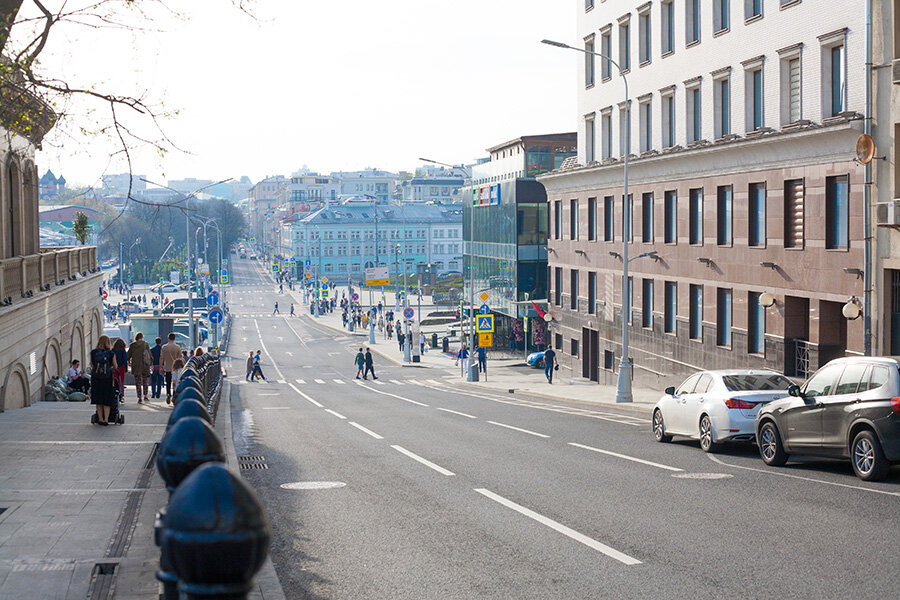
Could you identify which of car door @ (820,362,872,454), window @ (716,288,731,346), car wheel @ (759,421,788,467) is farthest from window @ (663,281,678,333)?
car door @ (820,362,872,454)

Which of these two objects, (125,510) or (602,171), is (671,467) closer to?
(125,510)

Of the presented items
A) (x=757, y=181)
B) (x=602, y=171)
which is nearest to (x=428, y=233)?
(x=602, y=171)

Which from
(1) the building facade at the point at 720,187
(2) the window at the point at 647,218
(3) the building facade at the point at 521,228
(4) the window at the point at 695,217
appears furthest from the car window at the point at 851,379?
(3) the building facade at the point at 521,228

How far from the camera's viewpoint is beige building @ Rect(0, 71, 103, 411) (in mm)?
23875

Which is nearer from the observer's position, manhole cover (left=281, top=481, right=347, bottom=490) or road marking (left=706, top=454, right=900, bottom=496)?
road marking (left=706, top=454, right=900, bottom=496)

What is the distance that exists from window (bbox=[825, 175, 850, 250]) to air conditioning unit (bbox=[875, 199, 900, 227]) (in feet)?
5.28

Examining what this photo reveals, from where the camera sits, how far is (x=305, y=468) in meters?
15.6

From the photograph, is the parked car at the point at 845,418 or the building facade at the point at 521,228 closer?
the parked car at the point at 845,418

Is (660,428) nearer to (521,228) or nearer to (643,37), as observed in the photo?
(643,37)

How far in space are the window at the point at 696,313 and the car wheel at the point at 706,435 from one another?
56.9 ft

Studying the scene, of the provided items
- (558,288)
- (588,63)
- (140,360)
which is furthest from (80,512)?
(558,288)

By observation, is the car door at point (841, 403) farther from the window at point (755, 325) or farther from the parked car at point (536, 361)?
the parked car at point (536, 361)

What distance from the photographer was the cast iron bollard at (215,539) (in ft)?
9.21

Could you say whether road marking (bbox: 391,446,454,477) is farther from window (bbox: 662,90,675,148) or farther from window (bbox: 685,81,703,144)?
window (bbox: 662,90,675,148)
